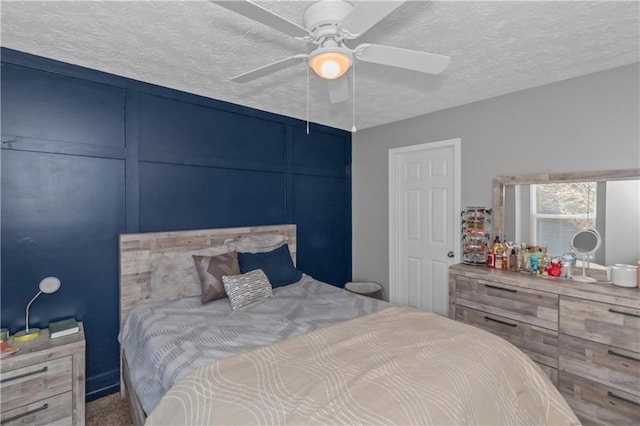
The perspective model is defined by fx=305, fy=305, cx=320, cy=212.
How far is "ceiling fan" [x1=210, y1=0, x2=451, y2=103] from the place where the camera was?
1194mm

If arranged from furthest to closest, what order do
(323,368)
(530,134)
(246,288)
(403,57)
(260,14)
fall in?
Answer: (530,134) < (246,288) < (403,57) < (323,368) < (260,14)

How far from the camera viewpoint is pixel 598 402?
6.62ft

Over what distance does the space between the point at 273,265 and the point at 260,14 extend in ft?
6.60

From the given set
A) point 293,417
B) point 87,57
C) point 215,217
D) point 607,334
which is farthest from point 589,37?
point 87,57

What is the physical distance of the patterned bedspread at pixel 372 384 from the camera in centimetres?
107

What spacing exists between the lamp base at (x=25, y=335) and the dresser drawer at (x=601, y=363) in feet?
11.8

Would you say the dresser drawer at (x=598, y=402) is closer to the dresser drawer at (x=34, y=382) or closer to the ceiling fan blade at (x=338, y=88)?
the ceiling fan blade at (x=338, y=88)

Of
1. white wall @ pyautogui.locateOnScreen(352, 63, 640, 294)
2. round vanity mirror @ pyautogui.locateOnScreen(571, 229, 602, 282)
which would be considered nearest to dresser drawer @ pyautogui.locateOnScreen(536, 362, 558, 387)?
round vanity mirror @ pyautogui.locateOnScreen(571, 229, 602, 282)

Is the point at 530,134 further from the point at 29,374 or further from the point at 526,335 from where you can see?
the point at 29,374

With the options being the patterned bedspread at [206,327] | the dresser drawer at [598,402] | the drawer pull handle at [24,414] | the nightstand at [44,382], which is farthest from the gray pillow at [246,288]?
the dresser drawer at [598,402]

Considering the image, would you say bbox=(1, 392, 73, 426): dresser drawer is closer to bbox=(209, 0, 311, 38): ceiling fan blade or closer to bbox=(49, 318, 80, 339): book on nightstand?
bbox=(49, 318, 80, 339): book on nightstand

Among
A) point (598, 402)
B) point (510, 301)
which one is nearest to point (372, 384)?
point (510, 301)

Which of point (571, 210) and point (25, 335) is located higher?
point (571, 210)

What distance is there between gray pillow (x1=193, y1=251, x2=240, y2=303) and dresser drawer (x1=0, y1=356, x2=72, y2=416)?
2.91 ft
